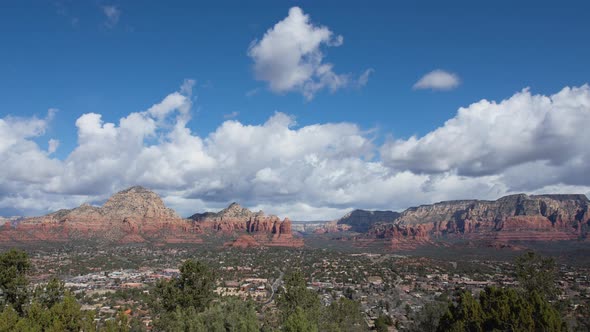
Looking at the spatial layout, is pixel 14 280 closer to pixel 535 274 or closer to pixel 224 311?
pixel 224 311

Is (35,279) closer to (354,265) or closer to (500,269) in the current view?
(354,265)

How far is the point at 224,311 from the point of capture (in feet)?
106

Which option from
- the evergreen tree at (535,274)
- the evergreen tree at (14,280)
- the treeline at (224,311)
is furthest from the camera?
the evergreen tree at (535,274)

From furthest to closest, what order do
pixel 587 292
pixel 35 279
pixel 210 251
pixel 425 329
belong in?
pixel 210 251, pixel 35 279, pixel 587 292, pixel 425 329

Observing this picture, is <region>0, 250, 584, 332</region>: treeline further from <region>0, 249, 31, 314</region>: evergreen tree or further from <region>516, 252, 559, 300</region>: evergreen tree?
<region>516, 252, 559, 300</region>: evergreen tree

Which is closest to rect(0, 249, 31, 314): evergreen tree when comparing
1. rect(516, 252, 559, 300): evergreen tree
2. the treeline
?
the treeline

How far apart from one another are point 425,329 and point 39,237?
197m

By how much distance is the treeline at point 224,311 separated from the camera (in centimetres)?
2633

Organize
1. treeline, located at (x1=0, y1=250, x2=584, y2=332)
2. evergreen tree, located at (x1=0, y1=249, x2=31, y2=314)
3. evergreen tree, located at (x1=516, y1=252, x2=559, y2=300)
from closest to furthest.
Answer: treeline, located at (x1=0, y1=250, x2=584, y2=332) < evergreen tree, located at (x1=0, y1=249, x2=31, y2=314) < evergreen tree, located at (x1=516, y1=252, x2=559, y2=300)

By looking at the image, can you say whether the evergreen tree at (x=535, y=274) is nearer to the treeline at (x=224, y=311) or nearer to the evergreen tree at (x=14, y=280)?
the treeline at (x=224, y=311)

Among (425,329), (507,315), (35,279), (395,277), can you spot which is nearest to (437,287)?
(395,277)

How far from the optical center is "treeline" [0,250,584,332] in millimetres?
26328

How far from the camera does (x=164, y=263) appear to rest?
495 ft

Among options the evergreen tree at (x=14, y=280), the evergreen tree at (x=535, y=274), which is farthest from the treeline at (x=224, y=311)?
the evergreen tree at (x=535, y=274)
